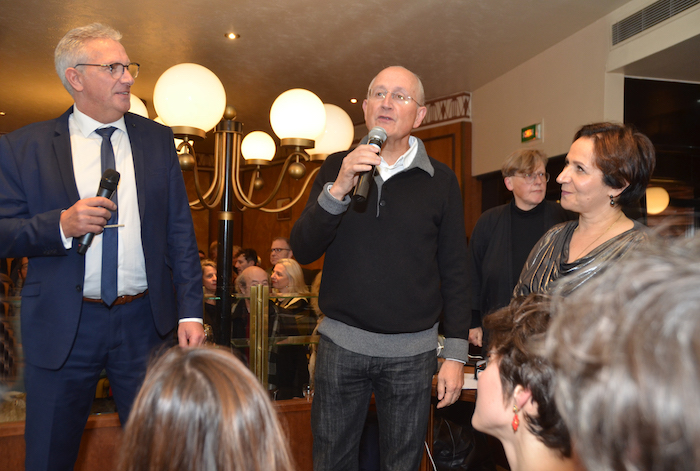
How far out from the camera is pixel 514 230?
3.08 meters

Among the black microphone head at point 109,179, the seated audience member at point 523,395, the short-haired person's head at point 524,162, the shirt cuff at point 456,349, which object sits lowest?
the shirt cuff at point 456,349

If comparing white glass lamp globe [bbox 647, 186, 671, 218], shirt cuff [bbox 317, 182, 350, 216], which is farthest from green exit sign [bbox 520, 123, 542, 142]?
shirt cuff [bbox 317, 182, 350, 216]

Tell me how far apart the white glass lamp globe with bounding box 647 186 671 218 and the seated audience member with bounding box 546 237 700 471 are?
4.34 m

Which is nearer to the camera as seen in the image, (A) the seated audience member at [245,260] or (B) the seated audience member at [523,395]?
(B) the seated audience member at [523,395]

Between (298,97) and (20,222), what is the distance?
5.27ft

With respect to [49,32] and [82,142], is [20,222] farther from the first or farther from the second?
[49,32]

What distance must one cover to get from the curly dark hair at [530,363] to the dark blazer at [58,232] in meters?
1.06

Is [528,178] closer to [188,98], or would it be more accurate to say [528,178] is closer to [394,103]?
[394,103]

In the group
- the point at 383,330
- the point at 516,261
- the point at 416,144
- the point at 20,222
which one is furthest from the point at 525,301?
the point at 516,261

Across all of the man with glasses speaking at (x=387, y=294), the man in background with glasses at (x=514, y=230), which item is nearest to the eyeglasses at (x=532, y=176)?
the man in background with glasses at (x=514, y=230)

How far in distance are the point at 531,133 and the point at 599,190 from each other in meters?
3.52

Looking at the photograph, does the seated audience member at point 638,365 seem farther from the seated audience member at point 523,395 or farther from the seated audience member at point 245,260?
the seated audience member at point 245,260

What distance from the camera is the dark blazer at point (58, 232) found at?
1.53m

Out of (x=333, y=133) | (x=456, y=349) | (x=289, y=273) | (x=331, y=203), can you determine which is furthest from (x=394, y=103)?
(x=289, y=273)
